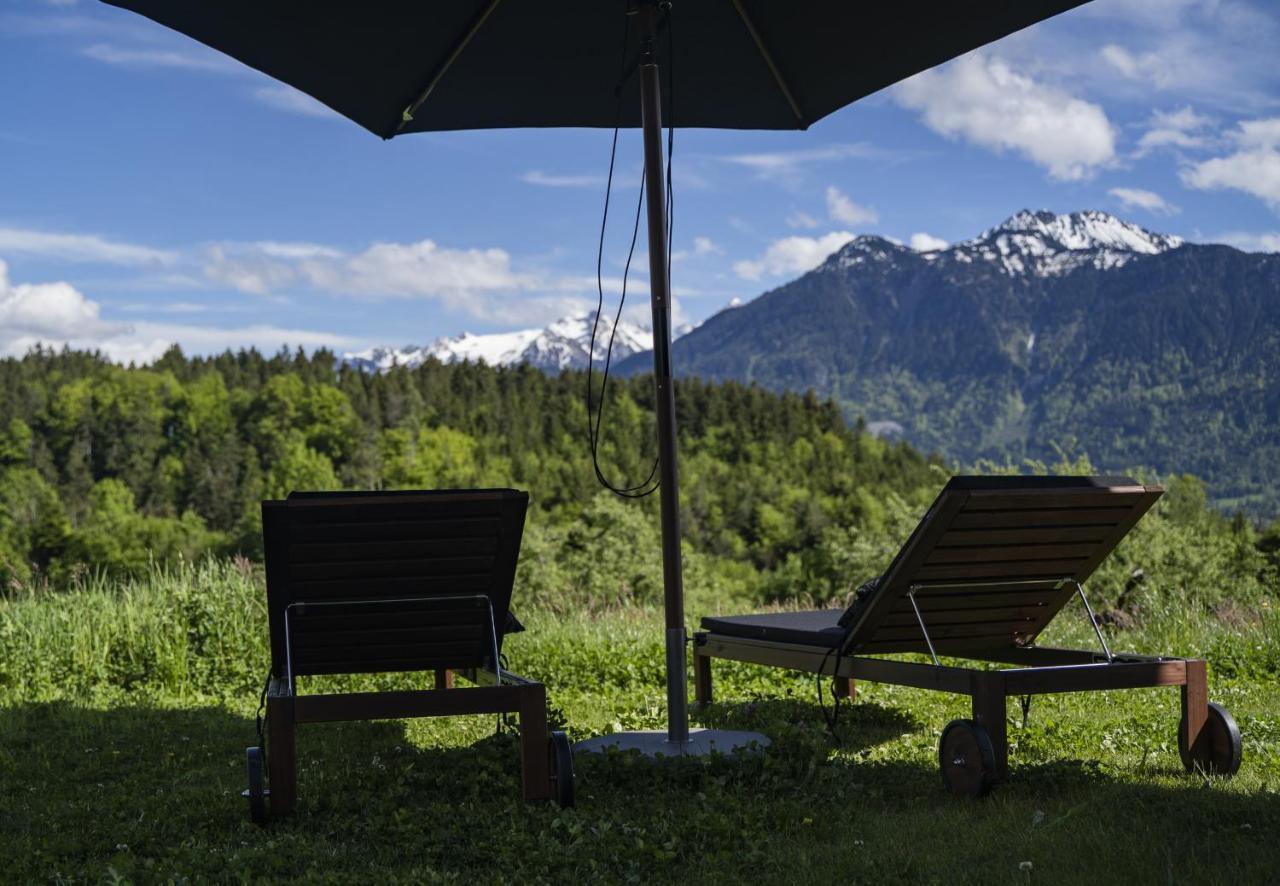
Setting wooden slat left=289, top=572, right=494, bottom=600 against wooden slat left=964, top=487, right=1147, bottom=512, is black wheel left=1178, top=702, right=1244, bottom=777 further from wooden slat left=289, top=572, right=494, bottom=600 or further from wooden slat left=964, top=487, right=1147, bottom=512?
wooden slat left=289, top=572, right=494, bottom=600

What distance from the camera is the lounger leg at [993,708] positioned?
11.6ft

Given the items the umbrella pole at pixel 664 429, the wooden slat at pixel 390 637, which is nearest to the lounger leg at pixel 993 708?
the umbrella pole at pixel 664 429

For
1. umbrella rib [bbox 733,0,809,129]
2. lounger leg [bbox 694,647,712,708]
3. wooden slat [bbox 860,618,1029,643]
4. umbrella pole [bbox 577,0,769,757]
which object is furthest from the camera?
lounger leg [bbox 694,647,712,708]

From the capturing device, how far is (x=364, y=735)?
5000mm

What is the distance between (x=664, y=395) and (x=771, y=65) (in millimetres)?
1633

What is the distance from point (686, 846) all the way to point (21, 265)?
18858cm

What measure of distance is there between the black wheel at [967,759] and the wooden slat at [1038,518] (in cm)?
65

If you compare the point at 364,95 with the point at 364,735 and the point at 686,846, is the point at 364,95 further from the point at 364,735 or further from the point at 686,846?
the point at 686,846

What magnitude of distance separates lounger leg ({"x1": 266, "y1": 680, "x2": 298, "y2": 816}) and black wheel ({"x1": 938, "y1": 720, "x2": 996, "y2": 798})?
6.40 feet

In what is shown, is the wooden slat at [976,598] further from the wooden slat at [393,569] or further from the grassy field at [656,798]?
the wooden slat at [393,569]

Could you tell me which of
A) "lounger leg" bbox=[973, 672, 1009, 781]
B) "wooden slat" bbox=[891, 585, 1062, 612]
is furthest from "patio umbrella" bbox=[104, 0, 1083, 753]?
"lounger leg" bbox=[973, 672, 1009, 781]

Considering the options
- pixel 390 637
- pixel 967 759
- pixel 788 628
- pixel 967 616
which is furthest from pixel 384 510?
pixel 967 616

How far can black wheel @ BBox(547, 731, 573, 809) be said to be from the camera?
11.4ft

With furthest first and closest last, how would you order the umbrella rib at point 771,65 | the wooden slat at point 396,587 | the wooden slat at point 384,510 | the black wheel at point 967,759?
the umbrella rib at point 771,65, the wooden slat at point 396,587, the wooden slat at point 384,510, the black wheel at point 967,759
